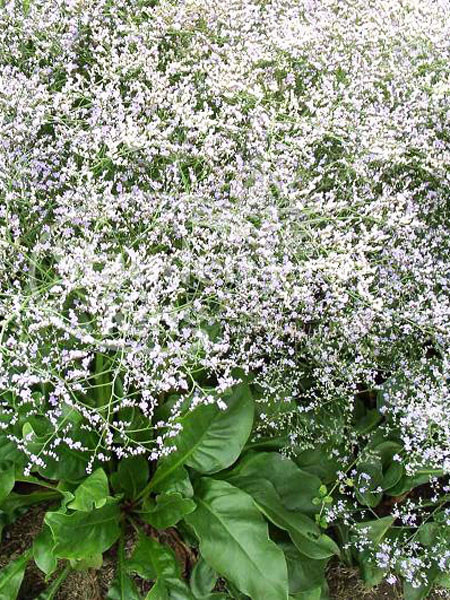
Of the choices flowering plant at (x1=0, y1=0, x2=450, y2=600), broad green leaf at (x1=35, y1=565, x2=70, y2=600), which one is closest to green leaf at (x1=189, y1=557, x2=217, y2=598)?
flowering plant at (x1=0, y1=0, x2=450, y2=600)

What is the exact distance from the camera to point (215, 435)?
2955 millimetres

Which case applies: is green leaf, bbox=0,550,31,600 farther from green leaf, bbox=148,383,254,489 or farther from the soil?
→ green leaf, bbox=148,383,254,489

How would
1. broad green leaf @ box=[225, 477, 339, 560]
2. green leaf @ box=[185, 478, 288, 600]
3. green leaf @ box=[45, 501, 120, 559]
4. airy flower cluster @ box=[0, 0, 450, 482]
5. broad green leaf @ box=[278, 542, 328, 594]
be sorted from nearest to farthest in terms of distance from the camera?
airy flower cluster @ box=[0, 0, 450, 482], green leaf @ box=[45, 501, 120, 559], green leaf @ box=[185, 478, 288, 600], broad green leaf @ box=[225, 477, 339, 560], broad green leaf @ box=[278, 542, 328, 594]

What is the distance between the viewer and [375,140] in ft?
9.02

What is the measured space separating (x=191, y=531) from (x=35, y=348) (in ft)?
4.42

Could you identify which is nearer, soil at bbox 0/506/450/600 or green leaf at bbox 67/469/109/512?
green leaf at bbox 67/469/109/512

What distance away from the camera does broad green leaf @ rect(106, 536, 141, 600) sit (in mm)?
2951

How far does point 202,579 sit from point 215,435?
67 cm

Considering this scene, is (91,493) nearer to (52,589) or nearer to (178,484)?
(178,484)

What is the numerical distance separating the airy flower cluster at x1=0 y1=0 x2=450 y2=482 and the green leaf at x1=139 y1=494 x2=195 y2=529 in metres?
0.32

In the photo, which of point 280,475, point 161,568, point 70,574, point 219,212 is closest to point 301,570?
point 280,475

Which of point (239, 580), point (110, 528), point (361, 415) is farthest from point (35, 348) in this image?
point (361, 415)

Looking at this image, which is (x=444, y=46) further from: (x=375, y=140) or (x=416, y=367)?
(x=416, y=367)

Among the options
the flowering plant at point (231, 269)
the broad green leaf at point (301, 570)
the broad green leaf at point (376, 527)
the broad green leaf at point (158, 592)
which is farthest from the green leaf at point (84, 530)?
the broad green leaf at point (376, 527)
